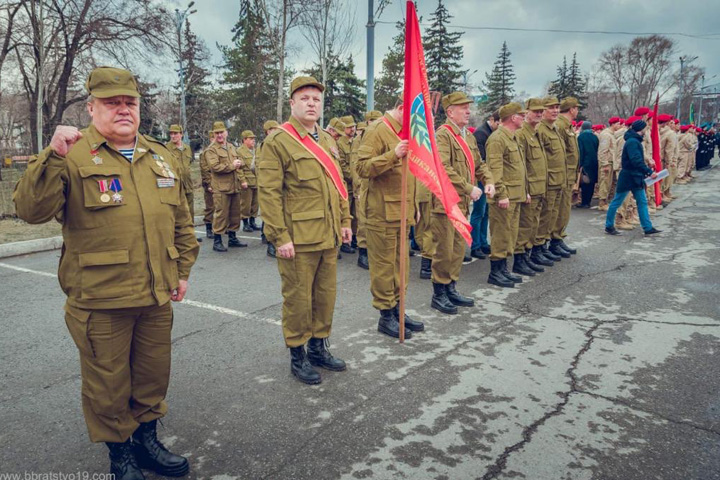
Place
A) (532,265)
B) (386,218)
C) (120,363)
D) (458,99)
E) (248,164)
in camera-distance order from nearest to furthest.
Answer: (120,363), (386,218), (458,99), (532,265), (248,164)

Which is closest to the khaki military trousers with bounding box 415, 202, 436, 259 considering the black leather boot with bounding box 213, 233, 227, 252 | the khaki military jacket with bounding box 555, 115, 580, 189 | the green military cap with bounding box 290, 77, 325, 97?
the green military cap with bounding box 290, 77, 325, 97

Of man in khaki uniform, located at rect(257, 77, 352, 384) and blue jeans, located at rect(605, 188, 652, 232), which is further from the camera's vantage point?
blue jeans, located at rect(605, 188, 652, 232)

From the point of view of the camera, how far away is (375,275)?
4484mm

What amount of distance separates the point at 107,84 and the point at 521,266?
5670 mm

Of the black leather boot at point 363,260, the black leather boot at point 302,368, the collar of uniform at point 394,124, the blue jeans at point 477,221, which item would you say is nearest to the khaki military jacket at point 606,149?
the blue jeans at point 477,221

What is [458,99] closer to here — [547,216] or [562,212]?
[547,216]

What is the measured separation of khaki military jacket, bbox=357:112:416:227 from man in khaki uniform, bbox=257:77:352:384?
62cm

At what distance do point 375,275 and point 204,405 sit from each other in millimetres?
1884

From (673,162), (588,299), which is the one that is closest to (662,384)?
(588,299)

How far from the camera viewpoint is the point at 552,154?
6.97m

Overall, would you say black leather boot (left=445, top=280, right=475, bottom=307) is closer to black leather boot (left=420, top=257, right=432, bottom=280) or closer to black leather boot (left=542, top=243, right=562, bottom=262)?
black leather boot (left=420, top=257, right=432, bottom=280)

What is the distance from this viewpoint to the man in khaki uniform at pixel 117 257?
90.2 inches

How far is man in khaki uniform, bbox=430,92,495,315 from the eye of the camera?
5105mm

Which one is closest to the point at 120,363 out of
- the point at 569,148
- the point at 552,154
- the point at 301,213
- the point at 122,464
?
the point at 122,464
